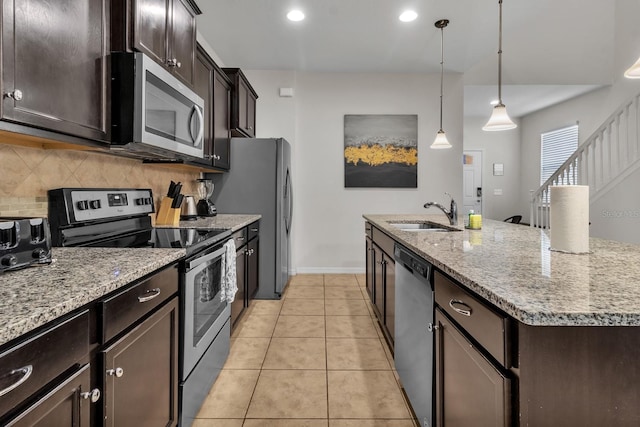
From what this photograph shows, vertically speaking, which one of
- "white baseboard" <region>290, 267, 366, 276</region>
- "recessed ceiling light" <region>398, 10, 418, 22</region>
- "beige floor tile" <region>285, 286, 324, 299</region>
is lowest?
"beige floor tile" <region>285, 286, 324, 299</region>

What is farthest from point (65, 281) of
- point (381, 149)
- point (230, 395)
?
point (381, 149)

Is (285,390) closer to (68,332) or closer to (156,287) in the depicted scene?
(156,287)

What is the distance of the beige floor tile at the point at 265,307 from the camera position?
3260 millimetres

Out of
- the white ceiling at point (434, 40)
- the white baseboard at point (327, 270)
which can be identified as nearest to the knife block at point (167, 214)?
the white ceiling at point (434, 40)

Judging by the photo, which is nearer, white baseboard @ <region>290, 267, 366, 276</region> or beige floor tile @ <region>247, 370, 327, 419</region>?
beige floor tile @ <region>247, 370, 327, 419</region>

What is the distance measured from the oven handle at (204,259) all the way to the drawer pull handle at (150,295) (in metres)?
0.27

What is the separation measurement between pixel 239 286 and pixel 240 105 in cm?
192

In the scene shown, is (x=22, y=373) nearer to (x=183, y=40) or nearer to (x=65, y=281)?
(x=65, y=281)

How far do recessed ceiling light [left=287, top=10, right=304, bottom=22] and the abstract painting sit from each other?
5.23 feet

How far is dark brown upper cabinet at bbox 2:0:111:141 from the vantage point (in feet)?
3.41

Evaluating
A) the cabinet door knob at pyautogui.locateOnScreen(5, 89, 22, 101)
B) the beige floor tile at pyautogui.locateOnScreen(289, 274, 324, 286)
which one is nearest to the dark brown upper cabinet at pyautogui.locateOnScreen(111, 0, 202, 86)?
the cabinet door knob at pyautogui.locateOnScreen(5, 89, 22, 101)

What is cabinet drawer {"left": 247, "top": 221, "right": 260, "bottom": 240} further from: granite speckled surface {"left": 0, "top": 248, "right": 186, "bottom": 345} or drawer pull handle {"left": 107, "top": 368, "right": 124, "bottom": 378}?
drawer pull handle {"left": 107, "top": 368, "right": 124, "bottom": 378}

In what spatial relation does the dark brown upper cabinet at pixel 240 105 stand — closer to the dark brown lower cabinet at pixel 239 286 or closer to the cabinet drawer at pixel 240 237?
the cabinet drawer at pixel 240 237

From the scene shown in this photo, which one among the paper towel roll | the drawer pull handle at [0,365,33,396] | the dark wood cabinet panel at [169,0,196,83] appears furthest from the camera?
the dark wood cabinet panel at [169,0,196,83]
